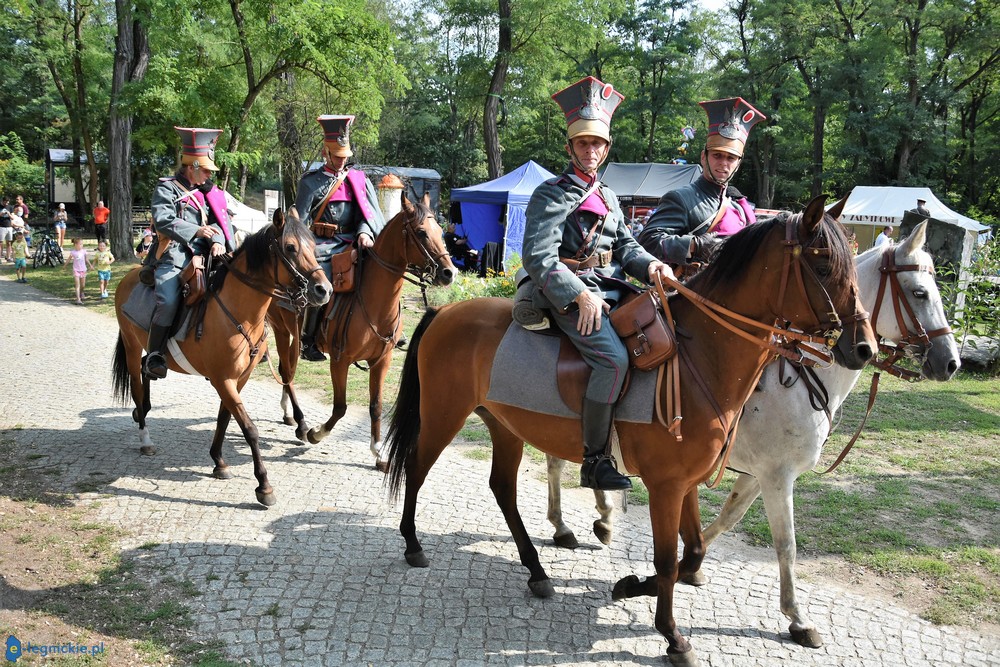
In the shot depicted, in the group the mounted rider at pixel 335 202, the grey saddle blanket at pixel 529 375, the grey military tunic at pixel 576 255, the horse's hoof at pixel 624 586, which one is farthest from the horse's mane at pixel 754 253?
the mounted rider at pixel 335 202

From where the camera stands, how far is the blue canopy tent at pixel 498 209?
853 inches

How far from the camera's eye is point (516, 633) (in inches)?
172

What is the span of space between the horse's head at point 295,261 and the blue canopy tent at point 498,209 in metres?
14.7

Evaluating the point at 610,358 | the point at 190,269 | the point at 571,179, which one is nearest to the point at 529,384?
the point at 610,358

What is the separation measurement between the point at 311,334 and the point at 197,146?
2129 mm

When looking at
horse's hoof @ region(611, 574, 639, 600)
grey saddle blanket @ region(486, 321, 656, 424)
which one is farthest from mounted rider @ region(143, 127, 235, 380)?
horse's hoof @ region(611, 574, 639, 600)

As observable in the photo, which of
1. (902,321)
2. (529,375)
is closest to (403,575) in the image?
(529,375)

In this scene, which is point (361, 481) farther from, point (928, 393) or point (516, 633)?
point (928, 393)

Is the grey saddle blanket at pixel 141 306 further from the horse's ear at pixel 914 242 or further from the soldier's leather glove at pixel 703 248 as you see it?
the horse's ear at pixel 914 242

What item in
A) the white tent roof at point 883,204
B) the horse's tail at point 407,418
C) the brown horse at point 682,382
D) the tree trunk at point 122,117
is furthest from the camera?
the white tent roof at point 883,204

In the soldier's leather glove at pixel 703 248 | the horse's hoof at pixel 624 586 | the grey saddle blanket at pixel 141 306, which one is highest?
the soldier's leather glove at pixel 703 248

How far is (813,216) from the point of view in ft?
11.4

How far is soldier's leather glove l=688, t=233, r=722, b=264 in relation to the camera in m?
5.03

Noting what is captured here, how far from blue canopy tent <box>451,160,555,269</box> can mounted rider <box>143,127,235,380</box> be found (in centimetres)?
1400
